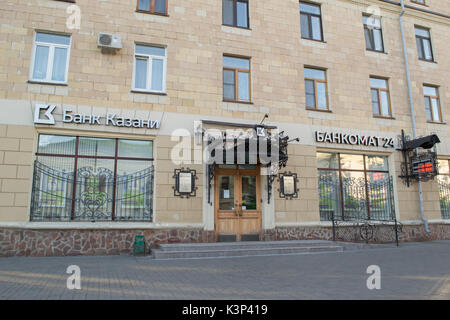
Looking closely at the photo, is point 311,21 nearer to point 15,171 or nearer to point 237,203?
point 237,203

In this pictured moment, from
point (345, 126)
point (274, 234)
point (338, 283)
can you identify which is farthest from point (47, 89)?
point (345, 126)

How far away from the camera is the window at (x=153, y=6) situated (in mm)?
11320

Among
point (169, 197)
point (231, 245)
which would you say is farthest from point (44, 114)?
point (231, 245)

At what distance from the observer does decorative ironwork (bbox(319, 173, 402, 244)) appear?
12.2 m

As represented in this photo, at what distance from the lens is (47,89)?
9.89m

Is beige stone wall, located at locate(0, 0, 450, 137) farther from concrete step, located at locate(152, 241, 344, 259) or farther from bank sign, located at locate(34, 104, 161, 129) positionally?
concrete step, located at locate(152, 241, 344, 259)

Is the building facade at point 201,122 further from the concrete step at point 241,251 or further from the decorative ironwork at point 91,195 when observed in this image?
the concrete step at point 241,251

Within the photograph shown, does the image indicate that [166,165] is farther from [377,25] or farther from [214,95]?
[377,25]

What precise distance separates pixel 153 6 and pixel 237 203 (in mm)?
7468

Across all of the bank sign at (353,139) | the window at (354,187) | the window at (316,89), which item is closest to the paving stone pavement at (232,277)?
the window at (354,187)

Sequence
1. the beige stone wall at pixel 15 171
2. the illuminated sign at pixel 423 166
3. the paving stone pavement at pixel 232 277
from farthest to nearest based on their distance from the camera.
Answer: the illuminated sign at pixel 423 166 → the beige stone wall at pixel 15 171 → the paving stone pavement at pixel 232 277

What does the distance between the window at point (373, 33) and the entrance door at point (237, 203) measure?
805cm

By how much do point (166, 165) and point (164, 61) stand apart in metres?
3.64

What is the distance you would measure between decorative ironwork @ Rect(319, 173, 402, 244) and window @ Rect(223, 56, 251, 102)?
169 inches
